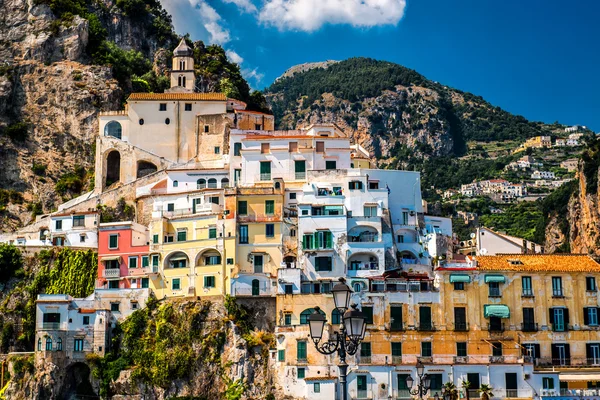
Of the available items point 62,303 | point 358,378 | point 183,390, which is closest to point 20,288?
point 62,303

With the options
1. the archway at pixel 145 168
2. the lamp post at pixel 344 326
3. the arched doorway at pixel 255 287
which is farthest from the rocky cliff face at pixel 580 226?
the lamp post at pixel 344 326

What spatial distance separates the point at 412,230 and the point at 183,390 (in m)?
21.2

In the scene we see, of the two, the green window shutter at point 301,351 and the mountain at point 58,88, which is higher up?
the mountain at point 58,88

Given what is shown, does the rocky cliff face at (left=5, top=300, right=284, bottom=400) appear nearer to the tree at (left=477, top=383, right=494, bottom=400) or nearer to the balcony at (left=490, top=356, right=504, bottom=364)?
the tree at (left=477, top=383, right=494, bottom=400)

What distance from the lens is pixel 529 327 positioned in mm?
62500

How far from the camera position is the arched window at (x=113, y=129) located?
283 ft

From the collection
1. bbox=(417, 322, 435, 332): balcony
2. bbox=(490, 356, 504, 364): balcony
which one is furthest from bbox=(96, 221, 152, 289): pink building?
bbox=(490, 356, 504, 364): balcony

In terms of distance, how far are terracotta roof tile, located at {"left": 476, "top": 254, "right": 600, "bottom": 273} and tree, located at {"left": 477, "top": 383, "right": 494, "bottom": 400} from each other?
7.60 m

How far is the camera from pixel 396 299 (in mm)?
62250

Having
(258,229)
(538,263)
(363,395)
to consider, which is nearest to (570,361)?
(538,263)

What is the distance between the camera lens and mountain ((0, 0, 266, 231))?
89.0 metres

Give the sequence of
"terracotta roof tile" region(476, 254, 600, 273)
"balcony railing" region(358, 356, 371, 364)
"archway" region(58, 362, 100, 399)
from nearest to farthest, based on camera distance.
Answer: "balcony railing" region(358, 356, 371, 364)
"terracotta roof tile" region(476, 254, 600, 273)
"archway" region(58, 362, 100, 399)

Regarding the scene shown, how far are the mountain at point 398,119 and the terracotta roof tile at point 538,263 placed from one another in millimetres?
104073

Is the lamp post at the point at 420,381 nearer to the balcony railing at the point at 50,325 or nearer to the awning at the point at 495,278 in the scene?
the awning at the point at 495,278
